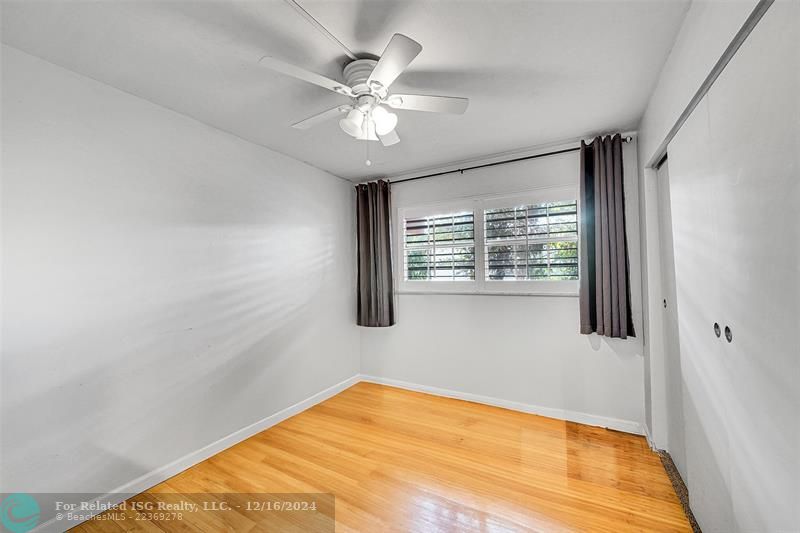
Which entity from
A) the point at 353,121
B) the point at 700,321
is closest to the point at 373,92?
the point at 353,121

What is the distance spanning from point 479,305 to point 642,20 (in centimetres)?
233

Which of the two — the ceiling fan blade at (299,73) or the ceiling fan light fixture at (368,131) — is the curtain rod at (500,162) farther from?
the ceiling fan blade at (299,73)

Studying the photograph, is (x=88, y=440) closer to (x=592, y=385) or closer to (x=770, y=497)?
(x=770, y=497)

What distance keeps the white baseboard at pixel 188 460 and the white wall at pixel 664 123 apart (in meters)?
2.85

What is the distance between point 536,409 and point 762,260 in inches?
92.4

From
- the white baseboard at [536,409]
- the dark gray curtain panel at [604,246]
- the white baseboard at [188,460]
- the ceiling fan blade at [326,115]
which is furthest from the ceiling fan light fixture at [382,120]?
the white baseboard at [536,409]

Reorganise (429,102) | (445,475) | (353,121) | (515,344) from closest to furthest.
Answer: (429,102)
(353,121)
(445,475)
(515,344)

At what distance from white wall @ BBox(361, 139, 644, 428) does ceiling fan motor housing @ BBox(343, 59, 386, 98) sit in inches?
70.7

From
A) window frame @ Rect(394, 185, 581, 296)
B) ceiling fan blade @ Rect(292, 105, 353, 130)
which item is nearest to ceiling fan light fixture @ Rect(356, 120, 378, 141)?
ceiling fan blade @ Rect(292, 105, 353, 130)

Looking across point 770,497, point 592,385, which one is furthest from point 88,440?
point 592,385

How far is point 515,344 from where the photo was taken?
9.98 ft

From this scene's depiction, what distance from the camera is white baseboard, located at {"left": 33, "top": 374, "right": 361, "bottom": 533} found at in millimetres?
1814

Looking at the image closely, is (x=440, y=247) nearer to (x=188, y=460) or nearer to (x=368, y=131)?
(x=368, y=131)

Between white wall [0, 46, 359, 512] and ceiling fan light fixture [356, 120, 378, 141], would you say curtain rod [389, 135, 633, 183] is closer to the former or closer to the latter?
white wall [0, 46, 359, 512]
